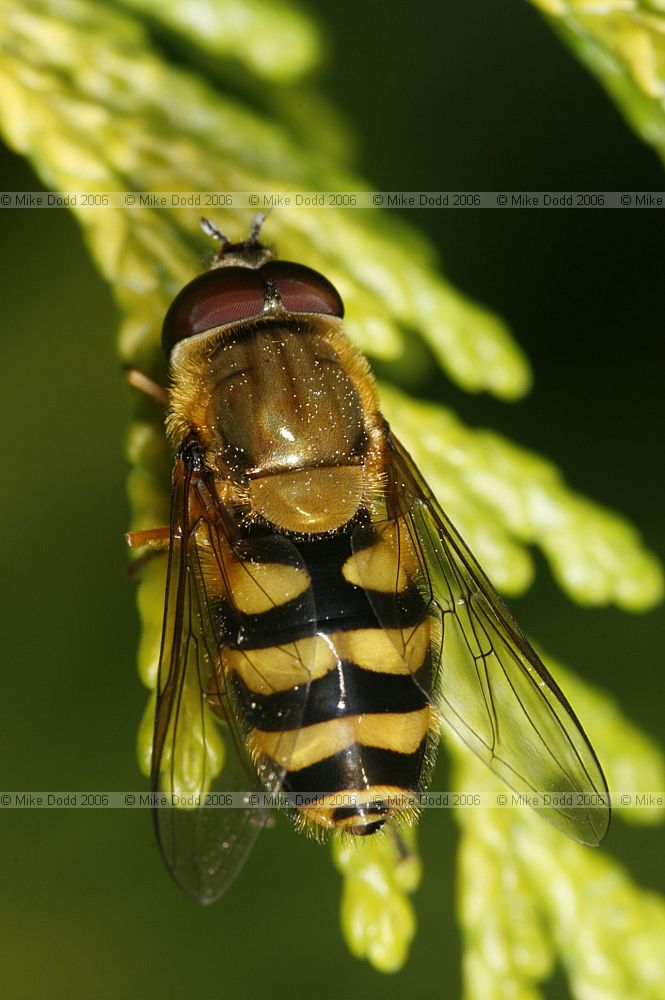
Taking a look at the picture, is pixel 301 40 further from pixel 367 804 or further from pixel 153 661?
pixel 367 804

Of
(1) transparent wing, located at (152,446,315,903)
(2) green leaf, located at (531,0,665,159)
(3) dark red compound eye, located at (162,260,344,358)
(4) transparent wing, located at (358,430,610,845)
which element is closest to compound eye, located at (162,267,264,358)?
(3) dark red compound eye, located at (162,260,344,358)

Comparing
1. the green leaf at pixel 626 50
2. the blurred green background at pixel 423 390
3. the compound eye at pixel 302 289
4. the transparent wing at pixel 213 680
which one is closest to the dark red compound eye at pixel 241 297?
the compound eye at pixel 302 289

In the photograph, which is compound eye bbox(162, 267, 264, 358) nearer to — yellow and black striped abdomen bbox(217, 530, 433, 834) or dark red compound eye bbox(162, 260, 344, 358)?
dark red compound eye bbox(162, 260, 344, 358)

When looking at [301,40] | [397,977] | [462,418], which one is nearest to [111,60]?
[301,40]

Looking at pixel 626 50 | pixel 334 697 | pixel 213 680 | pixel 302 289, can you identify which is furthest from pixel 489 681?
pixel 626 50

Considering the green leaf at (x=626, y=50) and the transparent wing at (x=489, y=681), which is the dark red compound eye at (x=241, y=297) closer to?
the transparent wing at (x=489, y=681)

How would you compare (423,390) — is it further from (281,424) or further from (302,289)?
(281,424)
